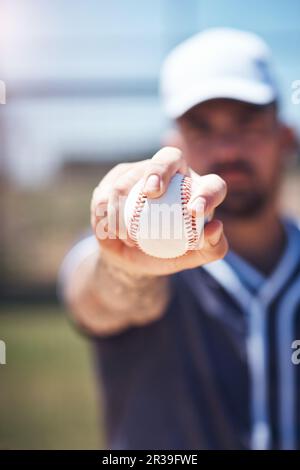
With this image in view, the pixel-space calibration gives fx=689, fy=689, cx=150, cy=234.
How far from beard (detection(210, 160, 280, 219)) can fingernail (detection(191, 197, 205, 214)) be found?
61cm

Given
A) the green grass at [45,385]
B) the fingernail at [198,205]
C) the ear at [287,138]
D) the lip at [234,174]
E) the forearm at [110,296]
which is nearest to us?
the fingernail at [198,205]

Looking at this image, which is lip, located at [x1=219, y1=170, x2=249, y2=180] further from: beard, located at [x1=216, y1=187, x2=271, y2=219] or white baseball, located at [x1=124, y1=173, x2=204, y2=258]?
white baseball, located at [x1=124, y1=173, x2=204, y2=258]

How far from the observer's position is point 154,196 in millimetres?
807

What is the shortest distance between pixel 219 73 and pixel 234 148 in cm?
17

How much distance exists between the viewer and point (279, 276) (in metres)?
1.43

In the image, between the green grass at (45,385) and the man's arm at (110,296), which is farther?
the green grass at (45,385)

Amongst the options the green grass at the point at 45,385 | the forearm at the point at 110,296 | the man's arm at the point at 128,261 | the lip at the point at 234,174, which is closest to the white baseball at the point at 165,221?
the man's arm at the point at 128,261

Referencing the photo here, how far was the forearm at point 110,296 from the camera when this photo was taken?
1.12 meters

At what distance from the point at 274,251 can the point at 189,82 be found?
1.33 feet

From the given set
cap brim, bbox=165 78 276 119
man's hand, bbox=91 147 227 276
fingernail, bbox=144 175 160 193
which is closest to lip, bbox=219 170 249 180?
cap brim, bbox=165 78 276 119

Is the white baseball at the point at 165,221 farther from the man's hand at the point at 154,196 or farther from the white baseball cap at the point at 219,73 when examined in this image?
the white baseball cap at the point at 219,73

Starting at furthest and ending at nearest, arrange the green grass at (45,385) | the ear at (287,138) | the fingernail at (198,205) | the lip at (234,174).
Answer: the green grass at (45,385) → the ear at (287,138) → the lip at (234,174) → the fingernail at (198,205)
